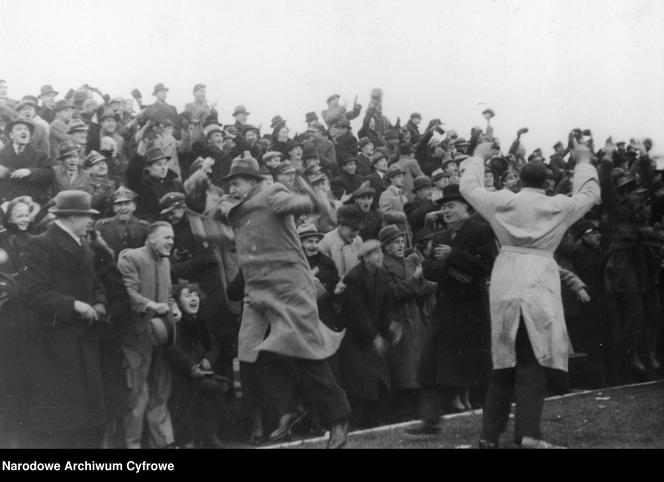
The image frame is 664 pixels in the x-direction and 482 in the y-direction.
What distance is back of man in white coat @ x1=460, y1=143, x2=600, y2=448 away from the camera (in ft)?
24.7

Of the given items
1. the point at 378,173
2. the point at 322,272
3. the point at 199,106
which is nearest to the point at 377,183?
the point at 378,173

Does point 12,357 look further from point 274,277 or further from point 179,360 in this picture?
point 274,277

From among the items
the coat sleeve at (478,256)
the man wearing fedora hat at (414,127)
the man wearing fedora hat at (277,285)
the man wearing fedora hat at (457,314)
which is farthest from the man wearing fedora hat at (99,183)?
the man wearing fedora hat at (414,127)

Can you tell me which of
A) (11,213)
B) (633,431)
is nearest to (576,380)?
(633,431)

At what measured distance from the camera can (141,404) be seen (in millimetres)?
7754

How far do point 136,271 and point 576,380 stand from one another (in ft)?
16.9

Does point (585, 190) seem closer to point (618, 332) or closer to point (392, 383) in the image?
point (392, 383)

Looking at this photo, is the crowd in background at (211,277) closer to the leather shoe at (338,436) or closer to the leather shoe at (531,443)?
the leather shoe at (338,436)

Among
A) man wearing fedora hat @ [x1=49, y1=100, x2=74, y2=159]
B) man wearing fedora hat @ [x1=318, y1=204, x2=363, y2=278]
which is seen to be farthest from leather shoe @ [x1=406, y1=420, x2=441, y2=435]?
man wearing fedora hat @ [x1=49, y1=100, x2=74, y2=159]

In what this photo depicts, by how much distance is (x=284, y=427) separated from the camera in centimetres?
817

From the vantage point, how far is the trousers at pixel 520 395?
24.5 ft

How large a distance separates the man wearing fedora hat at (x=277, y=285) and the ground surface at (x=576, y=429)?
2.21ft

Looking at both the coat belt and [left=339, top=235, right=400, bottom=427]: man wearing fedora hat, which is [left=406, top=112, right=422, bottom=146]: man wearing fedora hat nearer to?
[left=339, top=235, right=400, bottom=427]: man wearing fedora hat

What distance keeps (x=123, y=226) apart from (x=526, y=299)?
10.1 feet
